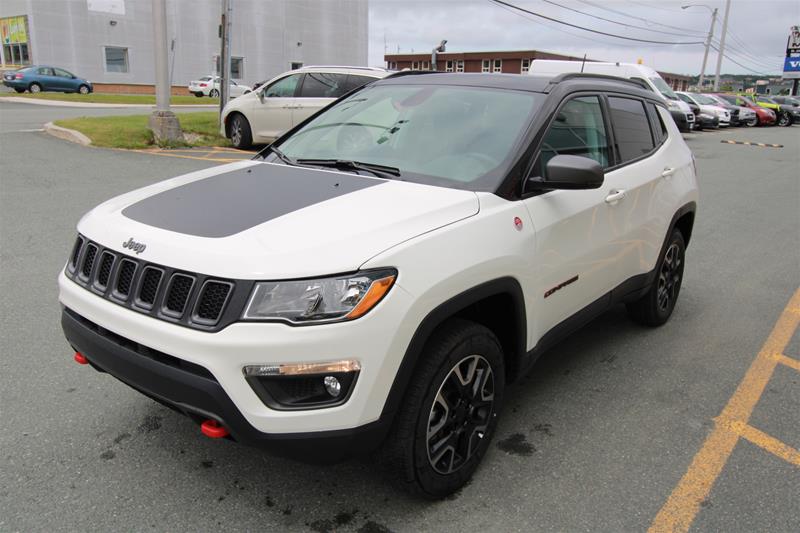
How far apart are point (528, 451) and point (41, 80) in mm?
38854

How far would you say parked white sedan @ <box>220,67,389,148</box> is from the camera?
13.2 metres

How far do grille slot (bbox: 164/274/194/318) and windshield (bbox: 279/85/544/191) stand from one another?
4.06 ft

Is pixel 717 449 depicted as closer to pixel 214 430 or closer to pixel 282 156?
pixel 214 430

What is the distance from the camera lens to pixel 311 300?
2.30 metres

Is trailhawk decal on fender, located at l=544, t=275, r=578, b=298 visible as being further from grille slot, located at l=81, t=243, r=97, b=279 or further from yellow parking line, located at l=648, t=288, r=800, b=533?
grille slot, located at l=81, t=243, r=97, b=279

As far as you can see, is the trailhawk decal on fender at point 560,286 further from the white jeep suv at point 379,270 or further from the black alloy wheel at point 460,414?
the black alloy wheel at point 460,414

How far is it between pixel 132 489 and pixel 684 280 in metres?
5.30

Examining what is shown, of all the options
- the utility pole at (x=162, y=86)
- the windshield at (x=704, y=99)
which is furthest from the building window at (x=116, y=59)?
the windshield at (x=704, y=99)

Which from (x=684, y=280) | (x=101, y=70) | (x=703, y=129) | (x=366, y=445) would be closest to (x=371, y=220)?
(x=366, y=445)

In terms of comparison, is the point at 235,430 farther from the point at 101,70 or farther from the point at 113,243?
the point at 101,70

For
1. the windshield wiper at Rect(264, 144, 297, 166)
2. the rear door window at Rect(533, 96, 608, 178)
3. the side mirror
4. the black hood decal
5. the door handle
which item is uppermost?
the rear door window at Rect(533, 96, 608, 178)

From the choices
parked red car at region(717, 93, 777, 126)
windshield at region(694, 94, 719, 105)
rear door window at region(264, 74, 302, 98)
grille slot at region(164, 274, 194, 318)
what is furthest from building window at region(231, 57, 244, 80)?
grille slot at region(164, 274, 194, 318)

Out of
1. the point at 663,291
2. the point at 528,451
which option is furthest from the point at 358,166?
the point at 663,291

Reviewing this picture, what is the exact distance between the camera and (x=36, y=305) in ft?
16.0
